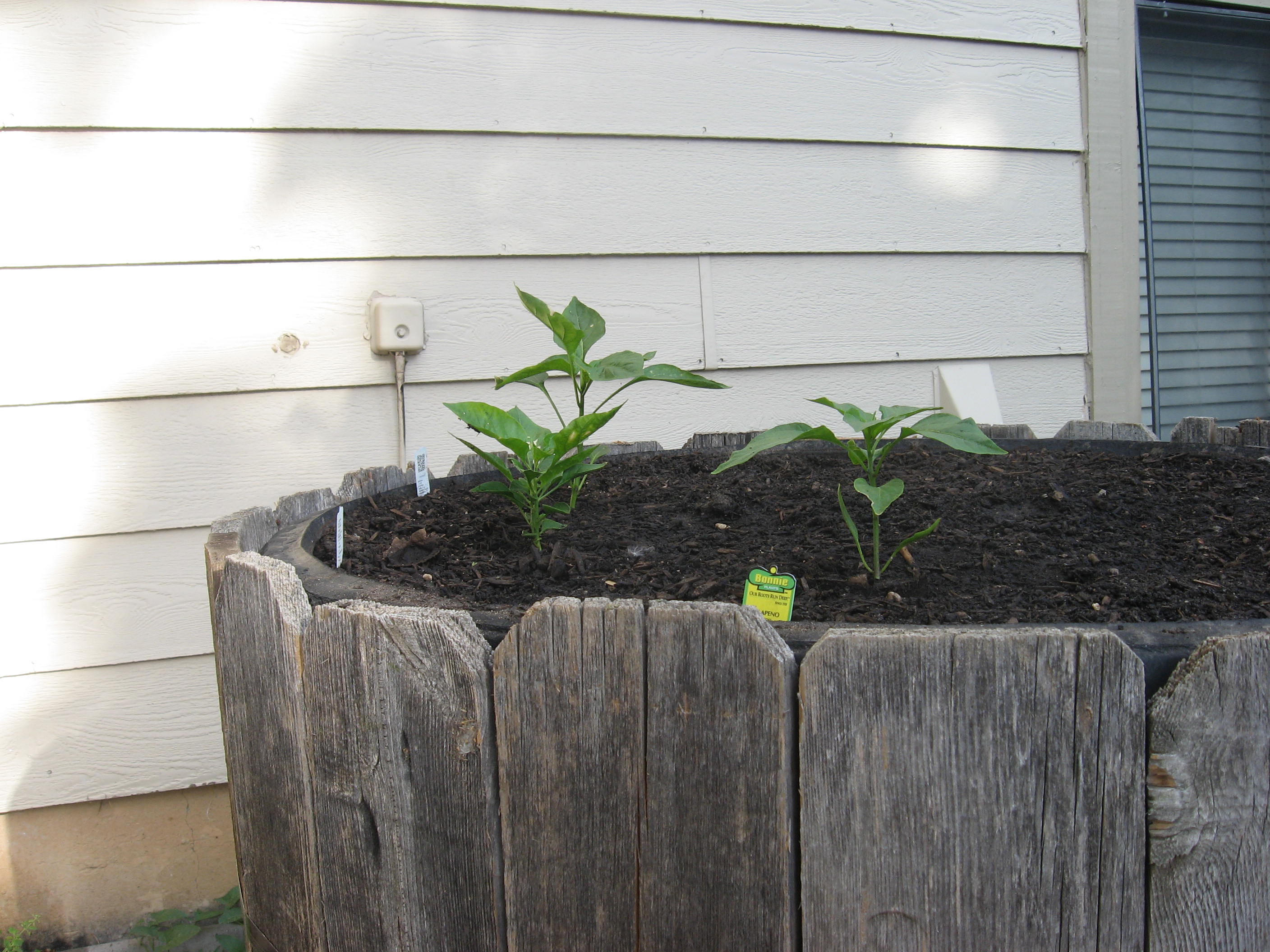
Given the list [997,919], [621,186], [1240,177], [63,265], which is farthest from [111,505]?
[1240,177]

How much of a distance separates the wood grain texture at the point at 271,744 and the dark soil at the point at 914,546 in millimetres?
133

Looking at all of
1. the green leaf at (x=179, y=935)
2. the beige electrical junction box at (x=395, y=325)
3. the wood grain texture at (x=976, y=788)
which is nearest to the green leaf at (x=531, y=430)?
the wood grain texture at (x=976, y=788)

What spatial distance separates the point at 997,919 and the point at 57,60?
202 cm

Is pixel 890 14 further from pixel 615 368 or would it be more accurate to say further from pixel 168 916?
pixel 168 916

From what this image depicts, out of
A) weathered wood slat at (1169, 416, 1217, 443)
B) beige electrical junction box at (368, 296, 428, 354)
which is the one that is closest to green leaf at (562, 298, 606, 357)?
beige electrical junction box at (368, 296, 428, 354)

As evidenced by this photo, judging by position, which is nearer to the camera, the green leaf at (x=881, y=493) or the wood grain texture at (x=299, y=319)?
the green leaf at (x=881, y=493)

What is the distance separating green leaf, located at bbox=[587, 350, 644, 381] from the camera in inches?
46.3

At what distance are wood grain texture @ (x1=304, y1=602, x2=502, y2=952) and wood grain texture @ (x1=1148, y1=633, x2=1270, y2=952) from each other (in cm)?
48

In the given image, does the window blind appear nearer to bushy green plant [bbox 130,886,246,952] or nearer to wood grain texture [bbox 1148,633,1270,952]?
wood grain texture [bbox 1148,633,1270,952]

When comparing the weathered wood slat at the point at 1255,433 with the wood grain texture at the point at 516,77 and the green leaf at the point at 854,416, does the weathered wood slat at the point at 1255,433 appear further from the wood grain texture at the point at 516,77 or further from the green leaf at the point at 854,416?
the wood grain texture at the point at 516,77

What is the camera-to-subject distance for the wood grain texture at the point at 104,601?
5.68 ft

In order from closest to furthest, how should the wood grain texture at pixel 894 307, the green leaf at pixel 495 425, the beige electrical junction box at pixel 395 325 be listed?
the green leaf at pixel 495 425, the beige electrical junction box at pixel 395 325, the wood grain texture at pixel 894 307

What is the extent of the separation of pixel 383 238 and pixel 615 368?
0.92 metres

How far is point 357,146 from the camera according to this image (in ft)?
Answer: 6.06
